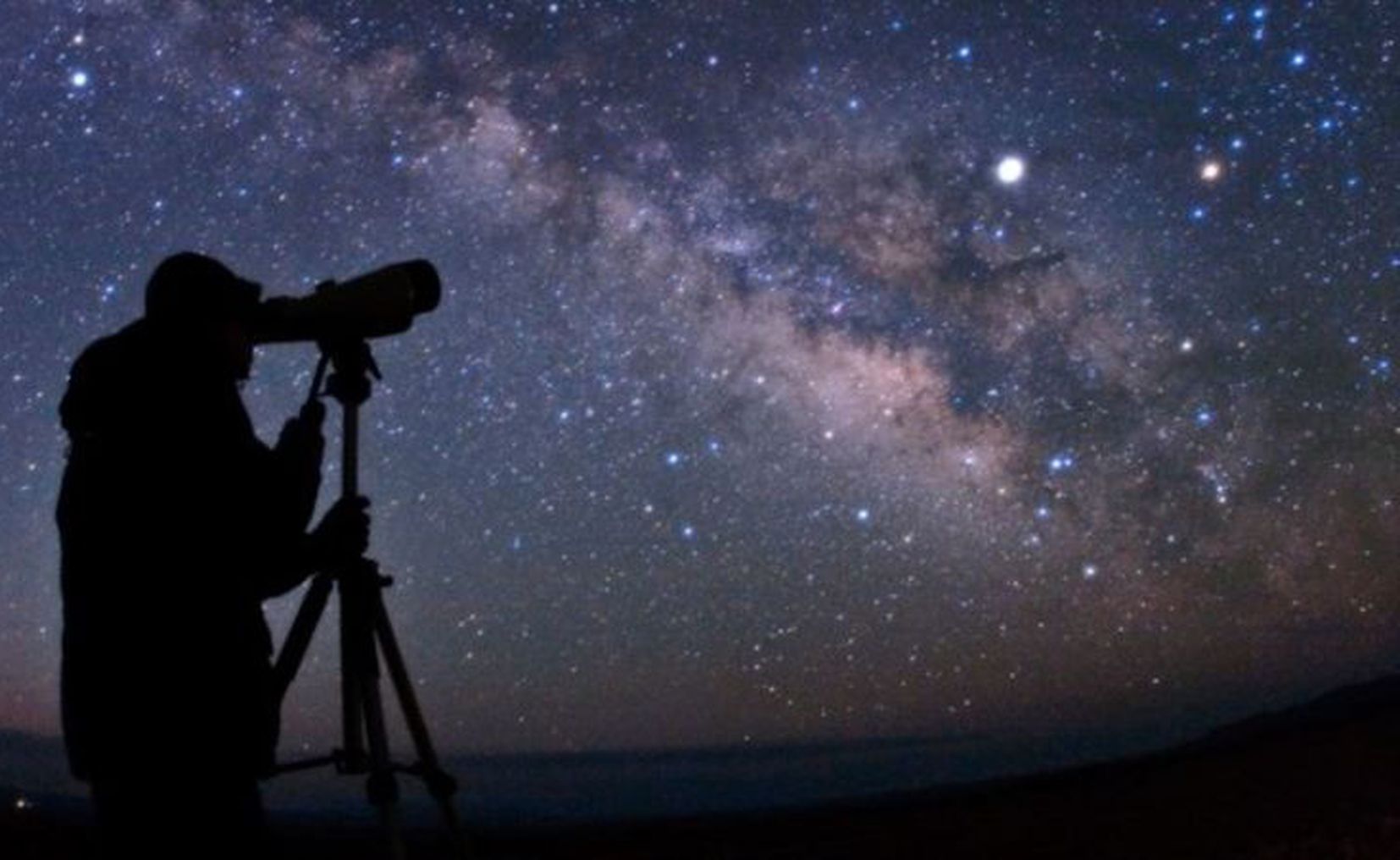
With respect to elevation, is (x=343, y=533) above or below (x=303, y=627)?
above

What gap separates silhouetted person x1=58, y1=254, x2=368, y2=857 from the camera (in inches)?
77.4

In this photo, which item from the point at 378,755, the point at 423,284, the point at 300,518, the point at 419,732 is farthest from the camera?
the point at 423,284

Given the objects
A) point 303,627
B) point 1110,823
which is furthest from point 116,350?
point 1110,823

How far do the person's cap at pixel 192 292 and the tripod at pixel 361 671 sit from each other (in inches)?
14.9

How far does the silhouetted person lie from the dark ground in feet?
21.8

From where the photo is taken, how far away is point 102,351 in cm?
218

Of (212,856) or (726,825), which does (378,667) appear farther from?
(726,825)

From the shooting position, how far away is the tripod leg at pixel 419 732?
2.49 m

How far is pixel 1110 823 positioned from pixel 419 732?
31.5 feet

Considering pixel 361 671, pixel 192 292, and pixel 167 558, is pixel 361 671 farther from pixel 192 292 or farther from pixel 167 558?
pixel 192 292

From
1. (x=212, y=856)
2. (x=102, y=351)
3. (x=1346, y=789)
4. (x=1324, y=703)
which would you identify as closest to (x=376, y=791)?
(x=212, y=856)

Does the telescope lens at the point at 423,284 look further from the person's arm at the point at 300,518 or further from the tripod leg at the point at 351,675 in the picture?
the tripod leg at the point at 351,675

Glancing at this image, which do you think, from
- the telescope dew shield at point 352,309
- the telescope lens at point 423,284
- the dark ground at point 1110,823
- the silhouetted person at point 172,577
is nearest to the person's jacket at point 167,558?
the silhouetted person at point 172,577

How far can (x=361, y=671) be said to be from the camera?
2465mm
